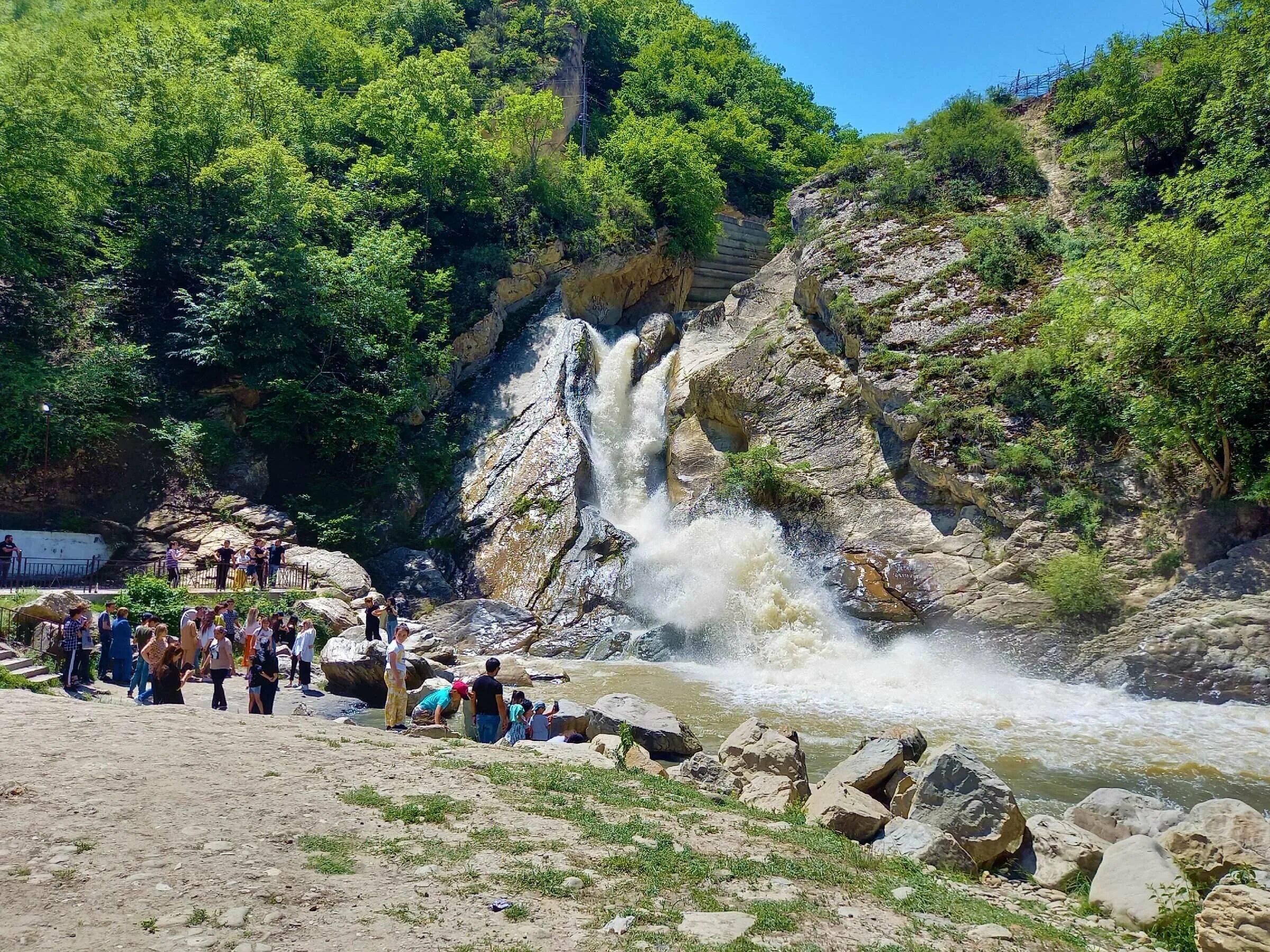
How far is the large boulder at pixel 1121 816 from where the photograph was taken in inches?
336

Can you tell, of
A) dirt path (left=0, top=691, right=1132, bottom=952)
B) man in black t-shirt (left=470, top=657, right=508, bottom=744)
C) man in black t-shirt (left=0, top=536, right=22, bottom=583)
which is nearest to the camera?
dirt path (left=0, top=691, right=1132, bottom=952)

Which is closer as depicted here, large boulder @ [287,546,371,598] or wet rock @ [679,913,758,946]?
wet rock @ [679,913,758,946]

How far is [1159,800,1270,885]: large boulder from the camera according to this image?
7109 mm

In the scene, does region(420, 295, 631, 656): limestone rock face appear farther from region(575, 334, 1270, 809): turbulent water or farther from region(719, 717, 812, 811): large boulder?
region(719, 717, 812, 811): large boulder

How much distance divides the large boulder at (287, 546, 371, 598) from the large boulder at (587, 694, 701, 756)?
37.9 ft

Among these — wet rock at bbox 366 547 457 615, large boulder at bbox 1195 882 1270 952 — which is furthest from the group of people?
large boulder at bbox 1195 882 1270 952

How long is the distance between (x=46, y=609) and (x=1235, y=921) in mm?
18101

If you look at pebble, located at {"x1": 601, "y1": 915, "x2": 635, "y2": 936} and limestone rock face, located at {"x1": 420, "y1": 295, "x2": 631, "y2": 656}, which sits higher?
limestone rock face, located at {"x1": 420, "y1": 295, "x2": 631, "y2": 656}

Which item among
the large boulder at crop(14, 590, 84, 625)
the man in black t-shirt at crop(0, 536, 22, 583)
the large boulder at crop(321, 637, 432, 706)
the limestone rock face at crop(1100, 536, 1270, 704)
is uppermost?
the limestone rock face at crop(1100, 536, 1270, 704)

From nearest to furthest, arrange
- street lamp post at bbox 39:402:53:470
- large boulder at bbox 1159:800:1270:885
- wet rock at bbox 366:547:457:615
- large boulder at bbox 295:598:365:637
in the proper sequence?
1. large boulder at bbox 1159:800:1270:885
2. large boulder at bbox 295:598:365:637
3. street lamp post at bbox 39:402:53:470
4. wet rock at bbox 366:547:457:615

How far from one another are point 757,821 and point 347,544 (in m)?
20.0

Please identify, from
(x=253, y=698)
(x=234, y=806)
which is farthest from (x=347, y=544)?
(x=234, y=806)

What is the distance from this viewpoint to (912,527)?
21.8 meters

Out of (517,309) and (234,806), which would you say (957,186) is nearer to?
(517,309)
